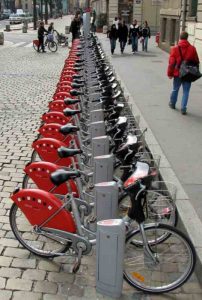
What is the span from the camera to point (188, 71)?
8664mm

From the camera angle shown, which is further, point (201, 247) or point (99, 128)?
point (99, 128)

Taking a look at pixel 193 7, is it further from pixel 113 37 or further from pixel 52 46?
pixel 52 46

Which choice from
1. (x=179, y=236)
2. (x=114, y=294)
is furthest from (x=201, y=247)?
(x=114, y=294)

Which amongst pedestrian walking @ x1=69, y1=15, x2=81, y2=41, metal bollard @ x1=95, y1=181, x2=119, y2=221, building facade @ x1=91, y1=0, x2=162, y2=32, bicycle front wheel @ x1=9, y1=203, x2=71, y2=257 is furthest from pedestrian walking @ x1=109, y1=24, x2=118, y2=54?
metal bollard @ x1=95, y1=181, x2=119, y2=221

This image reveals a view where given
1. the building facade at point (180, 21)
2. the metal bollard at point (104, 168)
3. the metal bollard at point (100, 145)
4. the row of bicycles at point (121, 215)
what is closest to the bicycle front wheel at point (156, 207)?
the row of bicycles at point (121, 215)

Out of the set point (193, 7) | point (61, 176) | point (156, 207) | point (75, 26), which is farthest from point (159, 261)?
point (75, 26)

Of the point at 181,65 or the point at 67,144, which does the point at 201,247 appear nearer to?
the point at 67,144

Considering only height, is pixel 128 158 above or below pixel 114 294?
above

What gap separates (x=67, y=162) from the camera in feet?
16.4

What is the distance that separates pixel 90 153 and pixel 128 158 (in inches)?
42.3

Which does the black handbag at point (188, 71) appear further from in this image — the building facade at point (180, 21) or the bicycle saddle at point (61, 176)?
the building facade at point (180, 21)

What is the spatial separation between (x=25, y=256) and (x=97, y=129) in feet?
6.63

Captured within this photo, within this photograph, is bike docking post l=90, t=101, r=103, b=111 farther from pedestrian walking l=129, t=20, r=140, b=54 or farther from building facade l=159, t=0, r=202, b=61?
pedestrian walking l=129, t=20, r=140, b=54

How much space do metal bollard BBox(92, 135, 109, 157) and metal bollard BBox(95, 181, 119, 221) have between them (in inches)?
41.9
